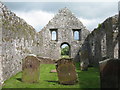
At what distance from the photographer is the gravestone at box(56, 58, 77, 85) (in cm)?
878

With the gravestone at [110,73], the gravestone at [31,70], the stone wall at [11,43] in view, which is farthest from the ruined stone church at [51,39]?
the gravestone at [110,73]

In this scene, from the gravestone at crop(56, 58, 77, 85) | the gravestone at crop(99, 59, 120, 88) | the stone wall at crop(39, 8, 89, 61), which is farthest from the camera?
the stone wall at crop(39, 8, 89, 61)

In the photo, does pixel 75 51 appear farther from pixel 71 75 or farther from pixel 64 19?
pixel 71 75

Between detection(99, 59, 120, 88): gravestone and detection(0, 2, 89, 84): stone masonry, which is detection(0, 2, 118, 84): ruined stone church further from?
detection(99, 59, 120, 88): gravestone

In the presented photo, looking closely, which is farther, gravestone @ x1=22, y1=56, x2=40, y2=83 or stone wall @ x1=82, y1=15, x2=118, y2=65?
stone wall @ x1=82, y1=15, x2=118, y2=65

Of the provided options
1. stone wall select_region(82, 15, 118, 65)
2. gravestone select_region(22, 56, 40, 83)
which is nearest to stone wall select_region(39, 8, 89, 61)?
stone wall select_region(82, 15, 118, 65)

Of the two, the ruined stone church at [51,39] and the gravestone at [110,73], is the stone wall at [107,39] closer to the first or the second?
the ruined stone church at [51,39]

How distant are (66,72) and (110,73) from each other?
295 cm

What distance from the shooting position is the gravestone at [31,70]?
30.2ft

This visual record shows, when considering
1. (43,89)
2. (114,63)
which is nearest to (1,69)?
(43,89)

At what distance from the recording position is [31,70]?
30.3 feet

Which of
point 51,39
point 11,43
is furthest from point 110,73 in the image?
point 51,39

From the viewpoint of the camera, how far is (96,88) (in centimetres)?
766

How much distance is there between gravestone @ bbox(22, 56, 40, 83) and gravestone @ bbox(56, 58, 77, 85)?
1137mm
